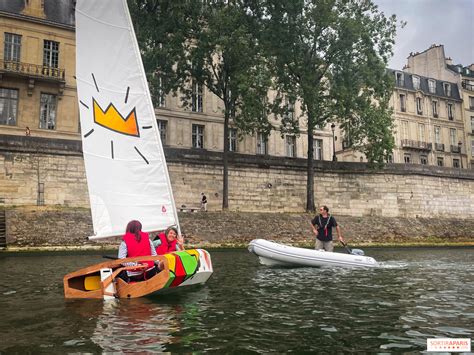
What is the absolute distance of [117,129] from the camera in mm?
10406

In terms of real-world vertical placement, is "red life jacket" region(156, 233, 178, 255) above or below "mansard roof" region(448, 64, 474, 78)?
below

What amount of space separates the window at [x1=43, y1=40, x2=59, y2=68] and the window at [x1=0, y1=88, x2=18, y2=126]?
3.31 m

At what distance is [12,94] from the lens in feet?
103

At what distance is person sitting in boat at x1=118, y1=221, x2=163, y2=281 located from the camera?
9094 mm

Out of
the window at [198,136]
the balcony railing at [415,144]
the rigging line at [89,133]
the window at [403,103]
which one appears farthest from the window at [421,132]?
the rigging line at [89,133]

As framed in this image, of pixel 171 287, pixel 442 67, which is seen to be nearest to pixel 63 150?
pixel 171 287

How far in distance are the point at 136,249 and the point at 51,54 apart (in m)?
28.9

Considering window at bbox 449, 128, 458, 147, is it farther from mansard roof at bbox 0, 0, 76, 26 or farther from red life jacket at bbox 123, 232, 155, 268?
red life jacket at bbox 123, 232, 155, 268

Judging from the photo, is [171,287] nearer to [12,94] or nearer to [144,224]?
[144,224]

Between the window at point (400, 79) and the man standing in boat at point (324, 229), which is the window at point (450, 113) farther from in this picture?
the man standing in boat at point (324, 229)

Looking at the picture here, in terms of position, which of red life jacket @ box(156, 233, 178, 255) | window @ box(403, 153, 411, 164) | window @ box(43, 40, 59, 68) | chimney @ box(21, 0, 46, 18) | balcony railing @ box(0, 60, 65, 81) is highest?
chimney @ box(21, 0, 46, 18)

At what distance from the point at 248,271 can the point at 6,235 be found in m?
12.6

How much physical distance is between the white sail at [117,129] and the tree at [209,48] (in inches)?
663

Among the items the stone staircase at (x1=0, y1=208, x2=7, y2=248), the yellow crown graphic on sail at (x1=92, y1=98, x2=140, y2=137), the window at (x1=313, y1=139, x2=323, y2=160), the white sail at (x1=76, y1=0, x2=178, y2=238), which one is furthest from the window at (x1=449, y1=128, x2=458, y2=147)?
the yellow crown graphic on sail at (x1=92, y1=98, x2=140, y2=137)
